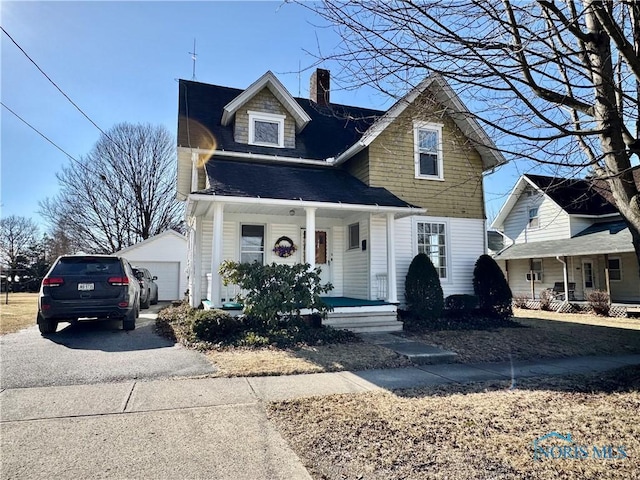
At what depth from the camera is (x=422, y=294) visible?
36.7ft

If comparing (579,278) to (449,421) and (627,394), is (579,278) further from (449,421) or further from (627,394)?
(449,421)

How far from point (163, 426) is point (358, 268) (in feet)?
29.6

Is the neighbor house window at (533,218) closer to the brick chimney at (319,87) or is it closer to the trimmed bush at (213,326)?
the brick chimney at (319,87)

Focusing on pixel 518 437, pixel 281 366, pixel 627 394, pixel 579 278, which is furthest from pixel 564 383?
pixel 579 278

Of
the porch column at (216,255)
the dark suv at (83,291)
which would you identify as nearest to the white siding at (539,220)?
the porch column at (216,255)

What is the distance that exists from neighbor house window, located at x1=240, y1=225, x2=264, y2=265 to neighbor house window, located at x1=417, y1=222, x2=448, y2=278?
504 centimetres

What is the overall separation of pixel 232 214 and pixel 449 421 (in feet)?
30.4

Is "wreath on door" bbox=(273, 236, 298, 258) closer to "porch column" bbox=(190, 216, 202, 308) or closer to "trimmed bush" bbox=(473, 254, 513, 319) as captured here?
"porch column" bbox=(190, 216, 202, 308)

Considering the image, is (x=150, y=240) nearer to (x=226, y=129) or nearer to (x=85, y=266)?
(x=226, y=129)

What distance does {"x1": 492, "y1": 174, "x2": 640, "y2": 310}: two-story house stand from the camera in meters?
18.4

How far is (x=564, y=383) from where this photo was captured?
5.96 meters

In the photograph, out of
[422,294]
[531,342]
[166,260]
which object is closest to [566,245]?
[422,294]

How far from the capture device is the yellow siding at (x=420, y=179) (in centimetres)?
1227

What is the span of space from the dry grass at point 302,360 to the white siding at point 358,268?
4000 mm
